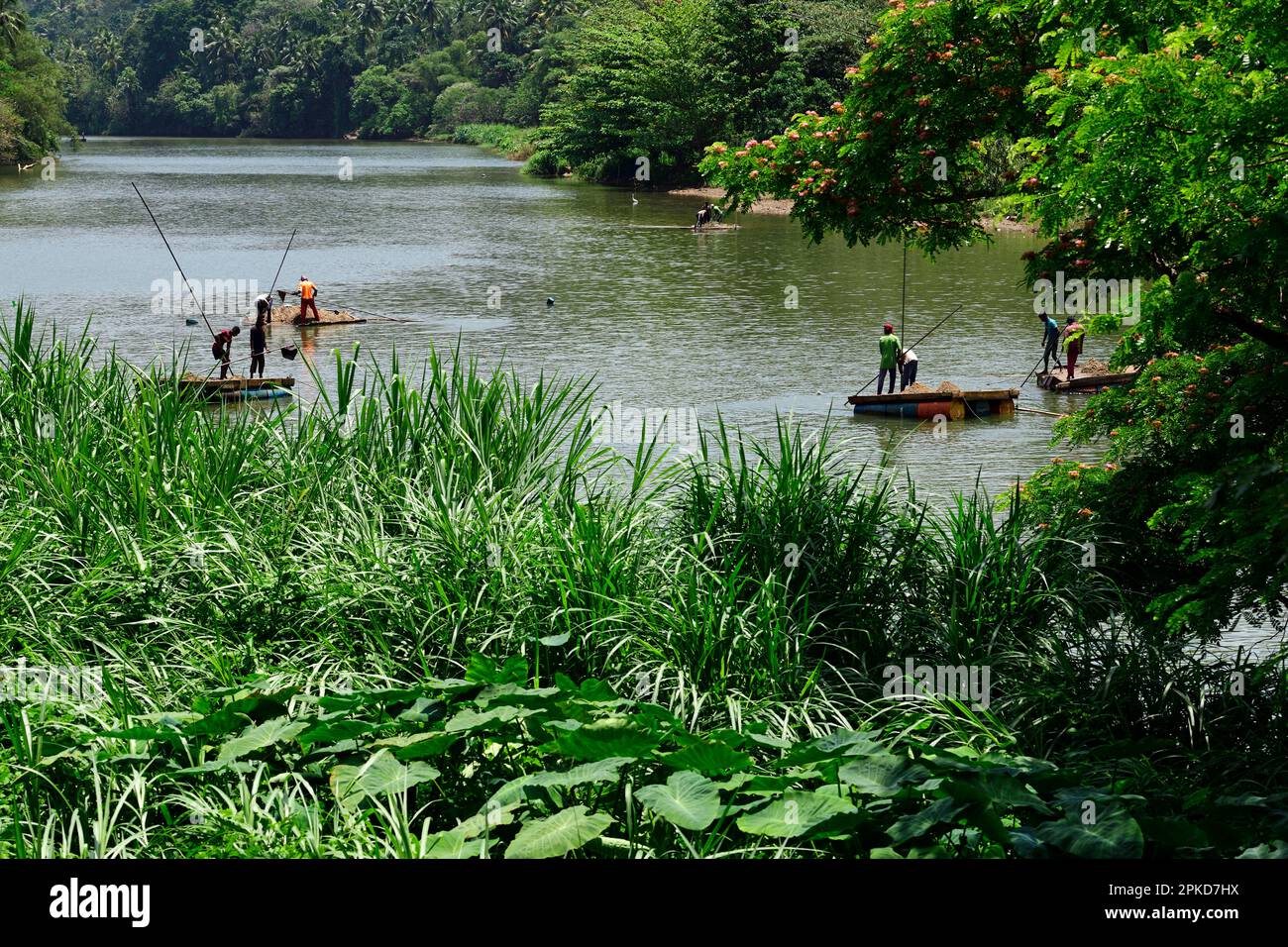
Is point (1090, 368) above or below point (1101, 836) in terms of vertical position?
above

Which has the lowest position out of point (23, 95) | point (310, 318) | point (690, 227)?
point (310, 318)

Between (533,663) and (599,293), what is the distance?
3119cm

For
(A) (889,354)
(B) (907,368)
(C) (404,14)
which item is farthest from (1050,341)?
(C) (404,14)

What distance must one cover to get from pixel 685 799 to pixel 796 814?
0.37m

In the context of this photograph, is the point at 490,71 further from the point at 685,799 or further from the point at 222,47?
the point at 685,799

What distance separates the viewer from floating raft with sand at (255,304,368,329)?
3045 centimetres

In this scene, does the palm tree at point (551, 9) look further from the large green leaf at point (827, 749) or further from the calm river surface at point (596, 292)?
the large green leaf at point (827, 749)

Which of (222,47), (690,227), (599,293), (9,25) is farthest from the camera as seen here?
(222,47)

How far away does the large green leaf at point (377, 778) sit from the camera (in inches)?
195

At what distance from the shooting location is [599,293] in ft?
123

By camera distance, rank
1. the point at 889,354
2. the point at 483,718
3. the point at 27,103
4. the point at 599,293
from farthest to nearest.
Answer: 1. the point at 27,103
2. the point at 599,293
3. the point at 889,354
4. the point at 483,718

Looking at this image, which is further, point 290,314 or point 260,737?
point 290,314

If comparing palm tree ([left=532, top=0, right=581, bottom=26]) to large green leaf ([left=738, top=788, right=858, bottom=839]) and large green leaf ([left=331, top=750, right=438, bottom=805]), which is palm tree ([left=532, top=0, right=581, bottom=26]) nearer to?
large green leaf ([left=331, top=750, right=438, bottom=805])

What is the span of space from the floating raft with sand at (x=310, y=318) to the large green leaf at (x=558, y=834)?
26837 millimetres
